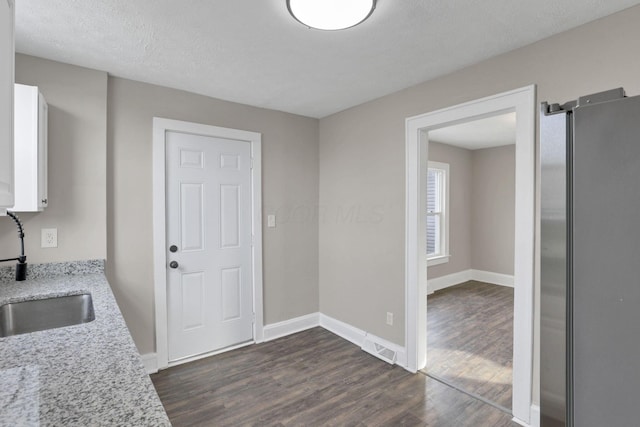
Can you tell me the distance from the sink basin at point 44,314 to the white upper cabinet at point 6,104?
0.93 metres

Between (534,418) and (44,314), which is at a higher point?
(44,314)

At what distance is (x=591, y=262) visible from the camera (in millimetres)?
740

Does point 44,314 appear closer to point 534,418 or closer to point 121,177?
point 121,177

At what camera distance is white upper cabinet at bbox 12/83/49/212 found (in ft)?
5.99

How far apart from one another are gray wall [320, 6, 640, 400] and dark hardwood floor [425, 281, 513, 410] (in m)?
0.49

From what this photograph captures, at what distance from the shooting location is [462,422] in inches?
81.0

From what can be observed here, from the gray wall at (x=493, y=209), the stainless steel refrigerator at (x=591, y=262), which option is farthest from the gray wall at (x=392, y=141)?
the gray wall at (x=493, y=209)

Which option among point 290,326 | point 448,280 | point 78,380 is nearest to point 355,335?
point 290,326

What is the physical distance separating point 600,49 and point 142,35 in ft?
8.64

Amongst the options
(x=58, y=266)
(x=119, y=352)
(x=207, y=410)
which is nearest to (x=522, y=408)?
(x=207, y=410)

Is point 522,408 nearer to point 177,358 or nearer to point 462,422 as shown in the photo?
point 462,422

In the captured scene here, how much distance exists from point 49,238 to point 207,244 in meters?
1.14

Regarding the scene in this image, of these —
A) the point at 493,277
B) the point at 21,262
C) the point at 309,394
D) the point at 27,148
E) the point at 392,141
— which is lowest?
Answer: the point at 309,394

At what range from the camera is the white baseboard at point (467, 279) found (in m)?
5.19
